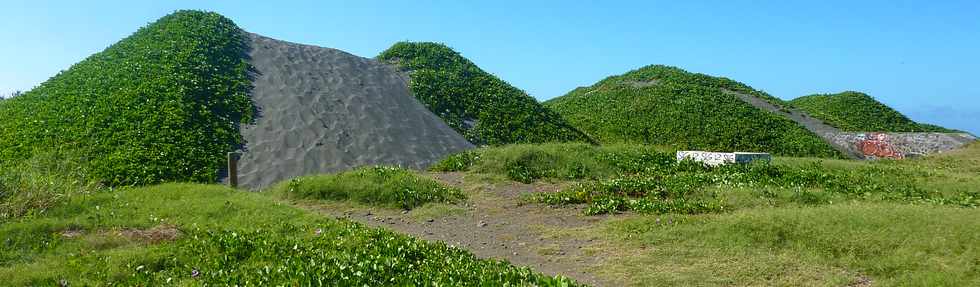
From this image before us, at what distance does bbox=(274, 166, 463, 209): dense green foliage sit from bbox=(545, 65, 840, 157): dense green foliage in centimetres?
1643

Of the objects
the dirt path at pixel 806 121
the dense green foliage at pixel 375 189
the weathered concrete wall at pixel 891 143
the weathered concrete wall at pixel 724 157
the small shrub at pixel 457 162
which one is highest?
the dirt path at pixel 806 121

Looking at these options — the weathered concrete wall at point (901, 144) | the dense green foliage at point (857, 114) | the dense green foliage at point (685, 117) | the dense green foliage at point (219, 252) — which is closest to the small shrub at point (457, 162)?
the dense green foliage at point (219, 252)

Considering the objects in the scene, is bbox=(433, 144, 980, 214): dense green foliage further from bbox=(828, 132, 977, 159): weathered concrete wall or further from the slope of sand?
bbox=(828, 132, 977, 159): weathered concrete wall

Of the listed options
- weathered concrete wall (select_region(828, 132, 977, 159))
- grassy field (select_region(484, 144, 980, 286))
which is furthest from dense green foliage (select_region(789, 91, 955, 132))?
grassy field (select_region(484, 144, 980, 286))

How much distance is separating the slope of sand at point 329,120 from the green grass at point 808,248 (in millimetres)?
10734

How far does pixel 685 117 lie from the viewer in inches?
1353

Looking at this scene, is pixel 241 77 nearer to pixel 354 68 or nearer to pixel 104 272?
pixel 354 68

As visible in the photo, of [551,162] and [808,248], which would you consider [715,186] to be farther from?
[808,248]

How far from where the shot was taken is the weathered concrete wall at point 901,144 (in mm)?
28719

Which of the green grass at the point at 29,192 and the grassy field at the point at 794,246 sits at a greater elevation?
the green grass at the point at 29,192

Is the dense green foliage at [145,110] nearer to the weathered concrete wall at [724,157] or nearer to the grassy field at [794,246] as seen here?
the grassy field at [794,246]

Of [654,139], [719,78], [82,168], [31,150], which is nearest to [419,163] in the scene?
[82,168]

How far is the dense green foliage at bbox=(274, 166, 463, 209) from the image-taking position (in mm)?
14539

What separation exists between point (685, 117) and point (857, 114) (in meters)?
15.8
